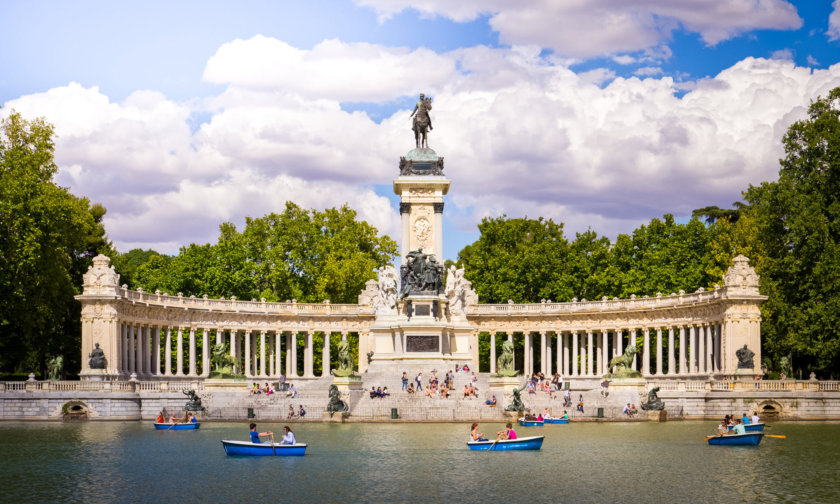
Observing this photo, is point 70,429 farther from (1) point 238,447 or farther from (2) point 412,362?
(2) point 412,362

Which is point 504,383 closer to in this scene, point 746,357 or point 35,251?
point 746,357

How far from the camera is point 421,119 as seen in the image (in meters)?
84.7

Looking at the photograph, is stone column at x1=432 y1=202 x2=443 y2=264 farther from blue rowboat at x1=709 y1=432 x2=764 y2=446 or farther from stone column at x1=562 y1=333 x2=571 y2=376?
→ blue rowboat at x1=709 y1=432 x2=764 y2=446

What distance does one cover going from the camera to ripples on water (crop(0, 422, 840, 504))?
1141 inches

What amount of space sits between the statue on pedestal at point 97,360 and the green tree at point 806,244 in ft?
139

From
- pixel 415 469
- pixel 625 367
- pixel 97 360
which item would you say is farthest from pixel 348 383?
pixel 415 469

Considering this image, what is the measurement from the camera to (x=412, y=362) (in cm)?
7475

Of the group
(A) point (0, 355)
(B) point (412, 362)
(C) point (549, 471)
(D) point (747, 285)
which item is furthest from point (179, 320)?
(C) point (549, 471)

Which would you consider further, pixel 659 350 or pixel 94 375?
pixel 659 350

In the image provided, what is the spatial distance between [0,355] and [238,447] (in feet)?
138

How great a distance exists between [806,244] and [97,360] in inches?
1758

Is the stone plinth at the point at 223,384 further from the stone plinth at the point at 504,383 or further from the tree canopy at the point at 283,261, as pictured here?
the tree canopy at the point at 283,261

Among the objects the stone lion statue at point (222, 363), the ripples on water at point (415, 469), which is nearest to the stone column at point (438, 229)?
the stone lion statue at point (222, 363)

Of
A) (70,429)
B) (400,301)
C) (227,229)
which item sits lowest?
(70,429)
